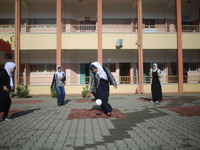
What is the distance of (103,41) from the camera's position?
527 inches

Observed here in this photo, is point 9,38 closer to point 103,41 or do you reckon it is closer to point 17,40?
point 17,40

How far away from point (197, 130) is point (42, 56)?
14926 millimetres

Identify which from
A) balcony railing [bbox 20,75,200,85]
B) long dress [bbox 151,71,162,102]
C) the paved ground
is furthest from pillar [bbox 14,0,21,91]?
long dress [bbox 151,71,162,102]

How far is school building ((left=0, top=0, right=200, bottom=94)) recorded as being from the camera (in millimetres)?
13234

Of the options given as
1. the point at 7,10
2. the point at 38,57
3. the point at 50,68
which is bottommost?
the point at 50,68

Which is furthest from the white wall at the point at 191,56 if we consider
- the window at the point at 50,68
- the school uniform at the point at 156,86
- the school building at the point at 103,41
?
the window at the point at 50,68

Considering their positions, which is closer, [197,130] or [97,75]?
[197,130]

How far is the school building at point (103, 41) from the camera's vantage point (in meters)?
13.2

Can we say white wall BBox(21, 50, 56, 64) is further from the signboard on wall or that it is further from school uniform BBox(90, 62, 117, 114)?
school uniform BBox(90, 62, 117, 114)

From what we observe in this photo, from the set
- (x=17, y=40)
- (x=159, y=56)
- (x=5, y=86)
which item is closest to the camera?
(x=5, y=86)

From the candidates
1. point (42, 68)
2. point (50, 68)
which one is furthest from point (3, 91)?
point (42, 68)

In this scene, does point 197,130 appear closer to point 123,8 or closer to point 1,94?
point 1,94

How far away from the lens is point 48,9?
1530 cm

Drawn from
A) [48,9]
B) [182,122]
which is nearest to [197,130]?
[182,122]
